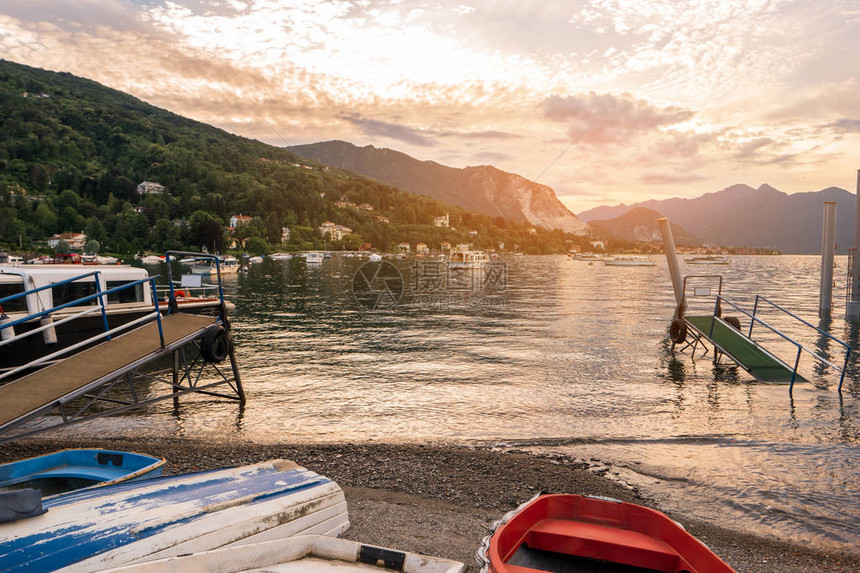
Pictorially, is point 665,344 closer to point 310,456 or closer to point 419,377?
point 419,377

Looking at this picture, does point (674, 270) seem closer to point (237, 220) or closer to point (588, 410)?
point (588, 410)

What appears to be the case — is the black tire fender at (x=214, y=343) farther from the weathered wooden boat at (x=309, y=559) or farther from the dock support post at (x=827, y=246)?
the dock support post at (x=827, y=246)

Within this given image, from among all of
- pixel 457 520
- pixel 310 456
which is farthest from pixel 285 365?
pixel 457 520

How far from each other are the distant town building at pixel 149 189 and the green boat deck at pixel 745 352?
645 ft

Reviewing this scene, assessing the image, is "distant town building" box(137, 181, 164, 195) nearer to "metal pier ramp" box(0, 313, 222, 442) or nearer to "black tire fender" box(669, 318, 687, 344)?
"metal pier ramp" box(0, 313, 222, 442)

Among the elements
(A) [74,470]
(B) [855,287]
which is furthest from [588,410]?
(B) [855,287]

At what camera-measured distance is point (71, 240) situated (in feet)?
482

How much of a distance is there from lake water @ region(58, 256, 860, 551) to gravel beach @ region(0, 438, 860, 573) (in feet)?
3.39

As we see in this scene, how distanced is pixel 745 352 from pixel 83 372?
82.0ft

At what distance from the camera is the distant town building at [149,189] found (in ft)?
600

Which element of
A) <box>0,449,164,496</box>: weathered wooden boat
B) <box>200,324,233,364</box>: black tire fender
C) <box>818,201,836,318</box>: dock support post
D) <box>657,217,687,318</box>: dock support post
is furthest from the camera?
<box>818,201,836,318</box>: dock support post

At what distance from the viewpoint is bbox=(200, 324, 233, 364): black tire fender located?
14961 millimetres

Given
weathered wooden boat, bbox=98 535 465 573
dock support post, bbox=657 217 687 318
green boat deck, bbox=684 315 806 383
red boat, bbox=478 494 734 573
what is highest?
dock support post, bbox=657 217 687 318

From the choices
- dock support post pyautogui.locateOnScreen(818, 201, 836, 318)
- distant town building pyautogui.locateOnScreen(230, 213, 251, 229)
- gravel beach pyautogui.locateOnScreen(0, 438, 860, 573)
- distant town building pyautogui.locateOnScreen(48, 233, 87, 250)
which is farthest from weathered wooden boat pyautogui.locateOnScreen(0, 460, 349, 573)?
distant town building pyautogui.locateOnScreen(230, 213, 251, 229)
